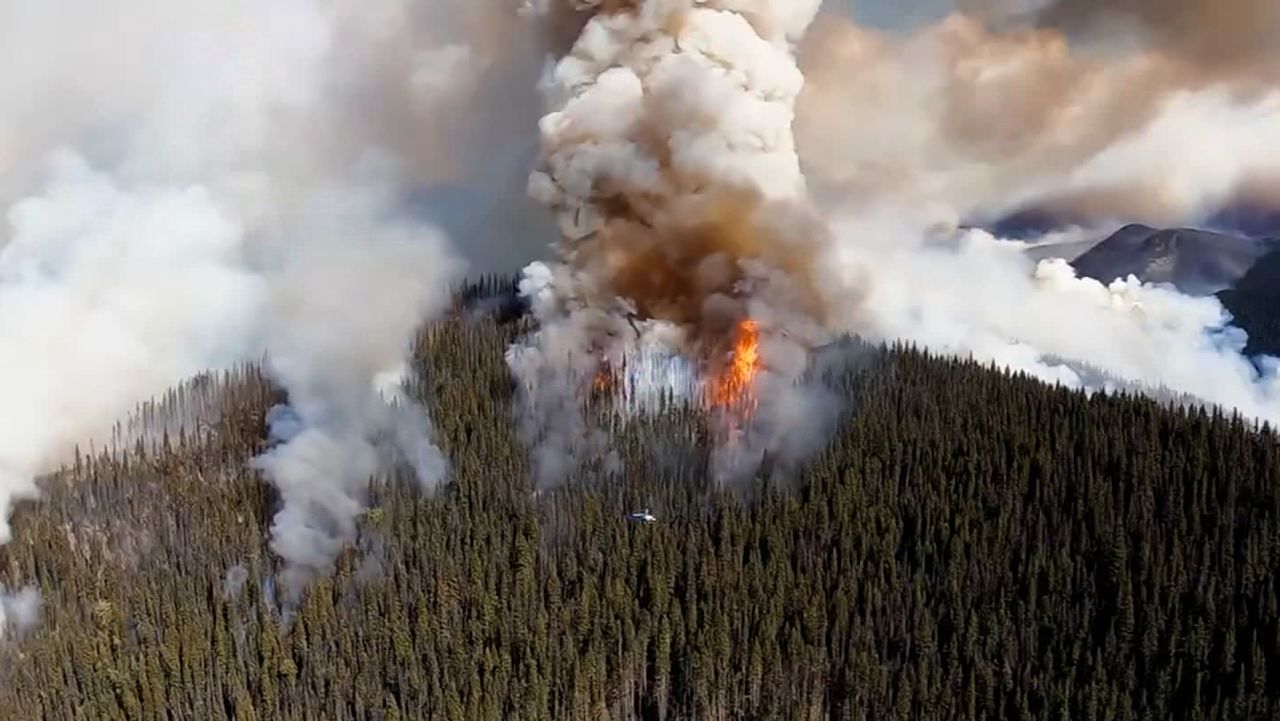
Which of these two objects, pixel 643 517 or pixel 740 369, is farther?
pixel 740 369

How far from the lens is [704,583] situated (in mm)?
67125

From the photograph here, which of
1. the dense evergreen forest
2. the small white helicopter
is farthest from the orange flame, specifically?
the small white helicopter

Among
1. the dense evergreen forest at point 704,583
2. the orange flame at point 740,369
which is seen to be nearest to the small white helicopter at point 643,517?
the dense evergreen forest at point 704,583

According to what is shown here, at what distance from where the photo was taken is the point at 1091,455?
269 feet

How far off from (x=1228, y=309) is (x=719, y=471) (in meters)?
117

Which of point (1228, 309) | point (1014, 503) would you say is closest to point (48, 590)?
point (1014, 503)

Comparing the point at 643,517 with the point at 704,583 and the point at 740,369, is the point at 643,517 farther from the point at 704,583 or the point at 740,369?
the point at 740,369

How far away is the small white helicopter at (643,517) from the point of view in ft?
240

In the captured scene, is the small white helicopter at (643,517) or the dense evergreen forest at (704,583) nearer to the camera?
the dense evergreen forest at (704,583)

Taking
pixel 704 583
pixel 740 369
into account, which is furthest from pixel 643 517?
pixel 740 369

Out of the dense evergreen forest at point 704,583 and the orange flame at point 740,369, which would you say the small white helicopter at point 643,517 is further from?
the orange flame at point 740,369

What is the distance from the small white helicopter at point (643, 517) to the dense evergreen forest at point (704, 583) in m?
0.96

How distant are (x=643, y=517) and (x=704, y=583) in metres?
7.92

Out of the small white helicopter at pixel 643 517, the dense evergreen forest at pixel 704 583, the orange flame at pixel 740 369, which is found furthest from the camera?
the orange flame at pixel 740 369
